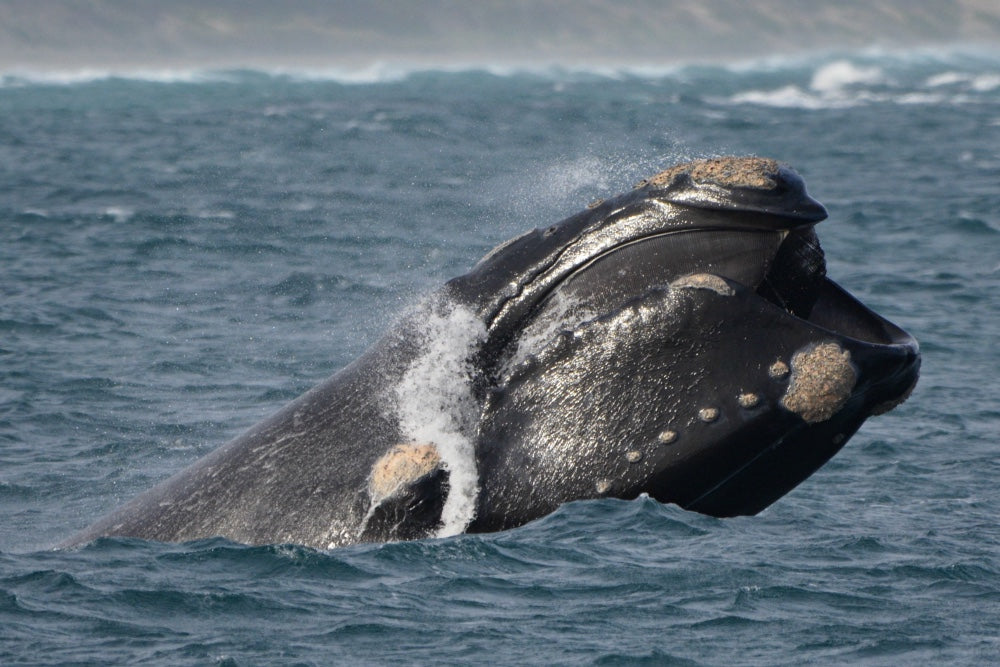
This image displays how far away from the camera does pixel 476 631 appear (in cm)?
820

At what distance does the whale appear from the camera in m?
7.16

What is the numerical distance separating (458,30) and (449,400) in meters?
177

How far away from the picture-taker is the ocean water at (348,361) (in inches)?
321

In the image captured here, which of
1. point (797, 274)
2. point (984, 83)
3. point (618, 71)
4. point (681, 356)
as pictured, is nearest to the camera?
point (681, 356)

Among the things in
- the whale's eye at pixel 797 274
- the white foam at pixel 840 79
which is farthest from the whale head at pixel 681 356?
the white foam at pixel 840 79

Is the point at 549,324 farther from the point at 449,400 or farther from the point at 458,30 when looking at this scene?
the point at 458,30

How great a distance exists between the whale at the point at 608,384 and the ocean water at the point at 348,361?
1.01ft

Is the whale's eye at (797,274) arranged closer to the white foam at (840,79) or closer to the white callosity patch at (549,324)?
the white callosity patch at (549,324)

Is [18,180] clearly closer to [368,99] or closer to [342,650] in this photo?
[342,650]

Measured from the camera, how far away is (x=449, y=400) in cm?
758

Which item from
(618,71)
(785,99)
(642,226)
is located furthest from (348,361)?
(618,71)

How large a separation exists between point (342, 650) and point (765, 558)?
323cm

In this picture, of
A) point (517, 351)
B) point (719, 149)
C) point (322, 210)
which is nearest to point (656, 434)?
point (517, 351)

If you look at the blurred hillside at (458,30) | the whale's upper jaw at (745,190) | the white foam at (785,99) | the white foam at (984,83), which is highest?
the blurred hillside at (458,30)
